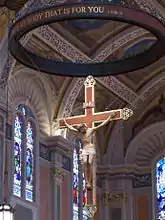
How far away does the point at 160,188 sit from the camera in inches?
866

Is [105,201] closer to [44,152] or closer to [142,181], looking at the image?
[142,181]

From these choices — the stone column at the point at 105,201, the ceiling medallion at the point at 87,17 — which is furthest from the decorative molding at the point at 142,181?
the ceiling medallion at the point at 87,17

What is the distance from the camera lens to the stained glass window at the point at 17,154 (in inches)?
703

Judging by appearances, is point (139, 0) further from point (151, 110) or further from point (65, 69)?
point (151, 110)

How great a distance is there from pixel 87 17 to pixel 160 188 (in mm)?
10152

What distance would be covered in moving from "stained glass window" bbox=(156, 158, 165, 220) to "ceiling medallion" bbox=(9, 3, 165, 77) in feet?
26.9

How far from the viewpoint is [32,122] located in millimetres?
→ 18922

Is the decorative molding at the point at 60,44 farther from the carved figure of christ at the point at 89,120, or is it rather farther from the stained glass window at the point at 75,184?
the carved figure of christ at the point at 89,120

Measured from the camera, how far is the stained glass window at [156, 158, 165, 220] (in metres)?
21.8

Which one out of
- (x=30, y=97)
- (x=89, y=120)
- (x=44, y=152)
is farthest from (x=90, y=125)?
(x=44, y=152)

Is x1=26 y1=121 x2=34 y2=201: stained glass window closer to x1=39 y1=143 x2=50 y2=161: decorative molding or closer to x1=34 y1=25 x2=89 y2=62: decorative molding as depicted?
x1=39 y1=143 x2=50 y2=161: decorative molding

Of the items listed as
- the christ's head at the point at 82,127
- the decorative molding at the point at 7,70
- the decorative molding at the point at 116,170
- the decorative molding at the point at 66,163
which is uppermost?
the decorative molding at the point at 7,70

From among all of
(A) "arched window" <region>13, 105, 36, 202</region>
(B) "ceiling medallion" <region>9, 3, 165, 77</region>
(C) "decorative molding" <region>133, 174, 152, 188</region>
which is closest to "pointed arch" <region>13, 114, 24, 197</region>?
(A) "arched window" <region>13, 105, 36, 202</region>

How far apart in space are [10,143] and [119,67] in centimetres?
418
